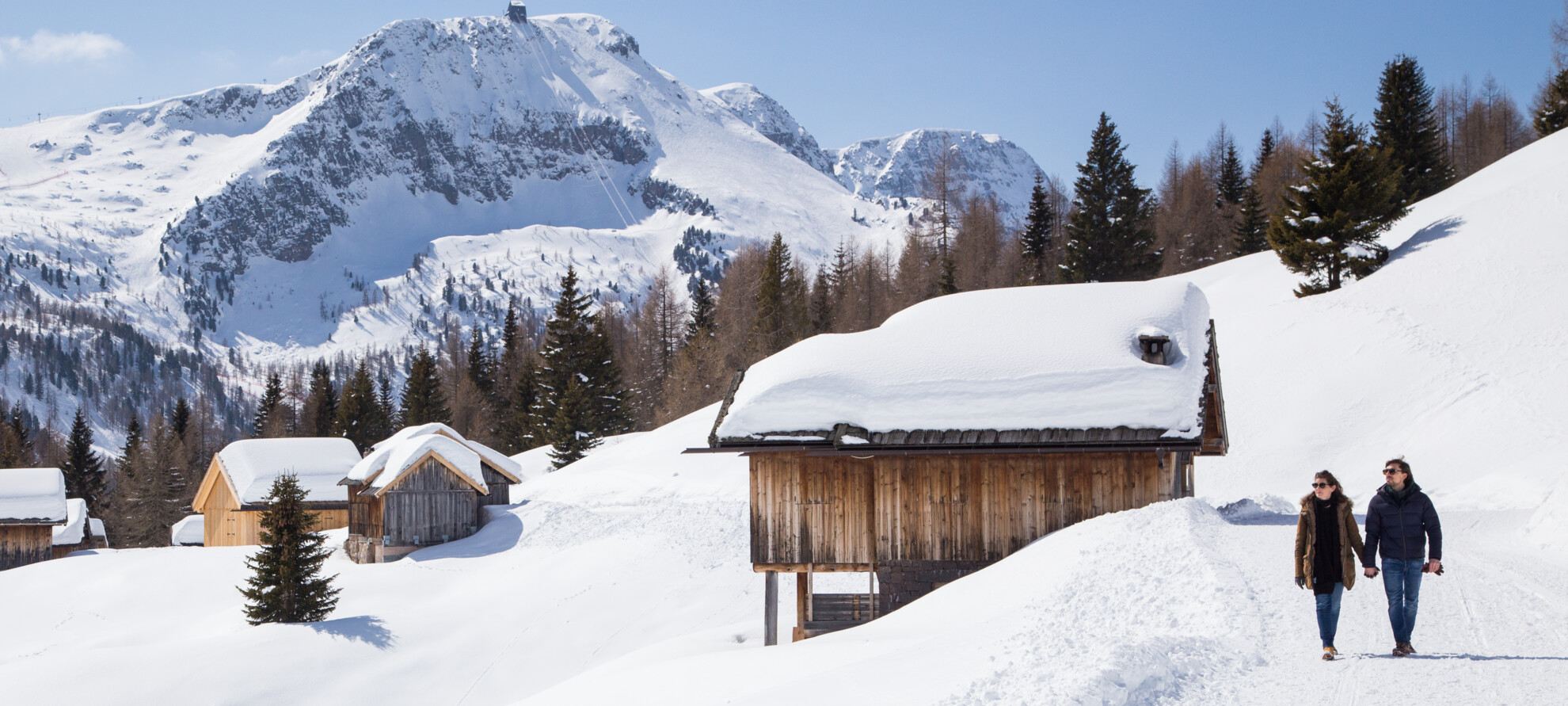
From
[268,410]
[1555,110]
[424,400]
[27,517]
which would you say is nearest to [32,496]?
[27,517]

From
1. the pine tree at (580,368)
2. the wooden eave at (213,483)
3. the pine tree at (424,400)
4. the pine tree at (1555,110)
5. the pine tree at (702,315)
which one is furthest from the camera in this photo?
the pine tree at (702,315)

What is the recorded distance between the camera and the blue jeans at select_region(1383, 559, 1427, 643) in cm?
827

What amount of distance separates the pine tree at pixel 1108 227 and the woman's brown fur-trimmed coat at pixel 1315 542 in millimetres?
46965

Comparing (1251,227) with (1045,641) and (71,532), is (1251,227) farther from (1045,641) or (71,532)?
(71,532)

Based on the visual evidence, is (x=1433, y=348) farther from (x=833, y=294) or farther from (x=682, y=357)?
(x=833, y=294)

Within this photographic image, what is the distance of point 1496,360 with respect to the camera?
91.2ft

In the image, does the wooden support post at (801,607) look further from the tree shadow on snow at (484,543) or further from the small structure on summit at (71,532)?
the small structure on summit at (71,532)

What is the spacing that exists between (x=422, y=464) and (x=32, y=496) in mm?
20424

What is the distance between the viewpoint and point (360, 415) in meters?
70.2

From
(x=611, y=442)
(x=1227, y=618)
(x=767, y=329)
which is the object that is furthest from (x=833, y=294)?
(x=1227, y=618)

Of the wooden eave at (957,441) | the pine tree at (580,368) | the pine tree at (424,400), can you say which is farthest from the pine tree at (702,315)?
the wooden eave at (957,441)

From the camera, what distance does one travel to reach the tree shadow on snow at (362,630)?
2352cm

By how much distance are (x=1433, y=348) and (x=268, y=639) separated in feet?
110

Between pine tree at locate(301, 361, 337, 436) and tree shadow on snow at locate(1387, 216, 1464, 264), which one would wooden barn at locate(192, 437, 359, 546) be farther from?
tree shadow on snow at locate(1387, 216, 1464, 264)
